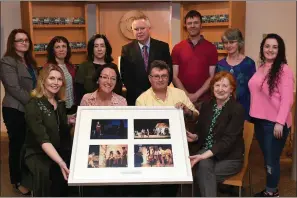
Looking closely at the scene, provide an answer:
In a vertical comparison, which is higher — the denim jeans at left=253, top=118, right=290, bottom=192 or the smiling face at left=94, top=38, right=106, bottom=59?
the smiling face at left=94, top=38, right=106, bottom=59

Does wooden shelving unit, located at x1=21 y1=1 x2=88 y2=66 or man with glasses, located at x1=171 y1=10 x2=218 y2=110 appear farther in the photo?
wooden shelving unit, located at x1=21 y1=1 x2=88 y2=66

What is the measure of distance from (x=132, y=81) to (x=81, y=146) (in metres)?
1.18

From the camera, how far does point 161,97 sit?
122 inches

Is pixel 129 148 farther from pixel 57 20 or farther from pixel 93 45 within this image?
pixel 57 20

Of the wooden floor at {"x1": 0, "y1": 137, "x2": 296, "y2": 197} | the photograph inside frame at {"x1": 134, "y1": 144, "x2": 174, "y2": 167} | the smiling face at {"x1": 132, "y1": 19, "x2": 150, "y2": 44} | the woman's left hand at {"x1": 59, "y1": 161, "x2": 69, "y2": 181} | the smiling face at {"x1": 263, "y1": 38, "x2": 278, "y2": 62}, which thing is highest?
the smiling face at {"x1": 132, "y1": 19, "x2": 150, "y2": 44}

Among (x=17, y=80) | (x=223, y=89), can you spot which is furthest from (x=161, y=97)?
(x=17, y=80)

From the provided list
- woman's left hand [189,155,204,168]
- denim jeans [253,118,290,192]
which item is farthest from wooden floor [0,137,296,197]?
woman's left hand [189,155,204,168]

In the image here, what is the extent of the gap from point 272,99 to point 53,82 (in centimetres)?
174

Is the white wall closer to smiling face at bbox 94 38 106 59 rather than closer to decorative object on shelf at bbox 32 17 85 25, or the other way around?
decorative object on shelf at bbox 32 17 85 25

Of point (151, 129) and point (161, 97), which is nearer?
point (151, 129)

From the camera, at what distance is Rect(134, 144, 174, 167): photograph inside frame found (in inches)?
97.1

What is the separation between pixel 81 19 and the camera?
5.45 m

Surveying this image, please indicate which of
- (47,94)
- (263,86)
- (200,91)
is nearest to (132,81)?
(200,91)

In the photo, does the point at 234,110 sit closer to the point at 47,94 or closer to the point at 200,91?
the point at 200,91
